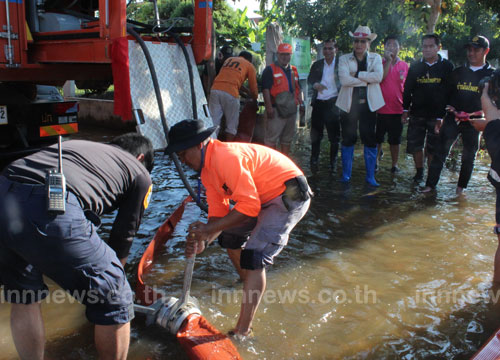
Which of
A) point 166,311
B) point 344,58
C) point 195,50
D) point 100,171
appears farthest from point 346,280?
point 344,58

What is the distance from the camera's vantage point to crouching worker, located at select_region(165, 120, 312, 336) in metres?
2.59

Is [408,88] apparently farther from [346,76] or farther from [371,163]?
[371,163]

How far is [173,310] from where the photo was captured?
285 cm

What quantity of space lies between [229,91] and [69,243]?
15.9ft

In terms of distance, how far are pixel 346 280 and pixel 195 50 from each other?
2.98 m

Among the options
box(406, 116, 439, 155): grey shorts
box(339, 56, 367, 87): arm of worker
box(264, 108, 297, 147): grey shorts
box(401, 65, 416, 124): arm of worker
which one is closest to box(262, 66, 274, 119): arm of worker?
box(264, 108, 297, 147): grey shorts

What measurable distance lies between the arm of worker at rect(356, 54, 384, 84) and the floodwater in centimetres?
166

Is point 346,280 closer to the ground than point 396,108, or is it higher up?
closer to the ground

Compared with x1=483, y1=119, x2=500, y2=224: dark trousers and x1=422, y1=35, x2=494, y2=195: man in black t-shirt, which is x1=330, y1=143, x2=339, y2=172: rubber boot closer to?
x1=422, y1=35, x2=494, y2=195: man in black t-shirt

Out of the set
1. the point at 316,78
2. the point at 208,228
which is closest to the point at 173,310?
the point at 208,228

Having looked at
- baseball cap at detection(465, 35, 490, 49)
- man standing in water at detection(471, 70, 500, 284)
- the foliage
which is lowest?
man standing in water at detection(471, 70, 500, 284)

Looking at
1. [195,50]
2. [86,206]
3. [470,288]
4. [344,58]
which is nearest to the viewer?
[86,206]

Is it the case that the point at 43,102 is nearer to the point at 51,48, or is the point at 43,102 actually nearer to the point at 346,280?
the point at 51,48

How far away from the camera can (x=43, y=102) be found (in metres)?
5.39
